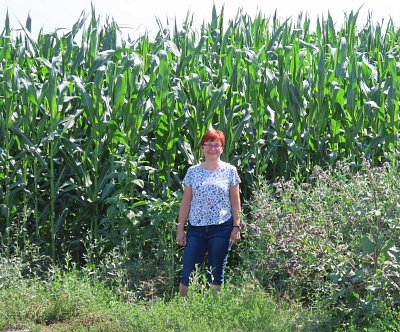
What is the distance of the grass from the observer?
6.40m

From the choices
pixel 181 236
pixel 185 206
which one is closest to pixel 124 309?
pixel 181 236

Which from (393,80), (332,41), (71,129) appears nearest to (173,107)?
(71,129)

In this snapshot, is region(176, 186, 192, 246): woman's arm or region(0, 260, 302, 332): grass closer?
region(0, 260, 302, 332): grass

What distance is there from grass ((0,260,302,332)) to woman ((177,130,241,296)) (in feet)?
0.88

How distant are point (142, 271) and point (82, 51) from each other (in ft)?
8.67

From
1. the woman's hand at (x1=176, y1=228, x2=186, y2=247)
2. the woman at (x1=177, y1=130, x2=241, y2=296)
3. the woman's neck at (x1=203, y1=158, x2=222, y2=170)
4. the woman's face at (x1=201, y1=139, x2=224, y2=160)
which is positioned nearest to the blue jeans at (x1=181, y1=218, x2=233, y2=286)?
the woman at (x1=177, y1=130, x2=241, y2=296)

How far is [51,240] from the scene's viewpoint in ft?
28.8

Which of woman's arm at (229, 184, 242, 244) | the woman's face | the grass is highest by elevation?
the woman's face

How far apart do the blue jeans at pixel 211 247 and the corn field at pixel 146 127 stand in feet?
2.33

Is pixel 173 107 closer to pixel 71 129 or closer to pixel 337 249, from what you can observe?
pixel 71 129

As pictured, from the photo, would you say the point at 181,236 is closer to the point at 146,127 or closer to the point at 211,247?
the point at 211,247

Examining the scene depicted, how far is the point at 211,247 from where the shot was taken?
24.0ft

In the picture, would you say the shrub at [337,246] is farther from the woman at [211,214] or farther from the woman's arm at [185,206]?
the woman's arm at [185,206]

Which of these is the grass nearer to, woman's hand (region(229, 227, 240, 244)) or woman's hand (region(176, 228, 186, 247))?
woman's hand (region(229, 227, 240, 244))
